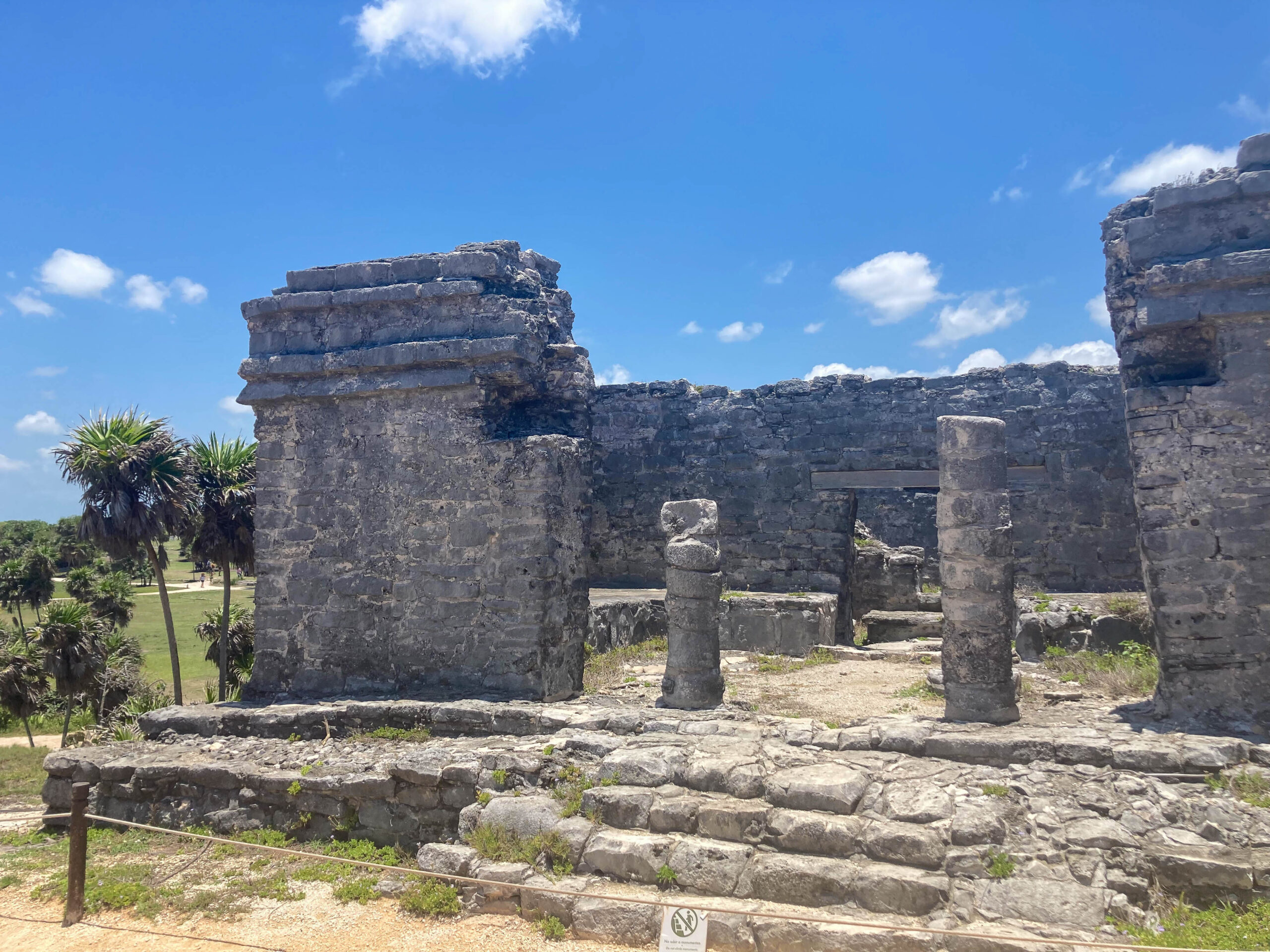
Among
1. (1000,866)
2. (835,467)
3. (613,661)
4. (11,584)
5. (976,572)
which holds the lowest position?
(1000,866)

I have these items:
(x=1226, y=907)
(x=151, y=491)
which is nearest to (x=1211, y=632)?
(x=1226, y=907)

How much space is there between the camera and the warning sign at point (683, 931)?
421cm

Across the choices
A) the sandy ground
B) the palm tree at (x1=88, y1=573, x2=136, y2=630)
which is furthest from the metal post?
the palm tree at (x1=88, y1=573, x2=136, y2=630)

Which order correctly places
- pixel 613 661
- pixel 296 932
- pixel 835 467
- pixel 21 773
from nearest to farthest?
1. pixel 296 932
2. pixel 613 661
3. pixel 835 467
4. pixel 21 773

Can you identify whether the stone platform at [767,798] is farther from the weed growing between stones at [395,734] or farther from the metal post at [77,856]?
the metal post at [77,856]

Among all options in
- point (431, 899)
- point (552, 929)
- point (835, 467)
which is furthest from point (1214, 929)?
point (835, 467)

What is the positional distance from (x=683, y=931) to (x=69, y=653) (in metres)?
19.0

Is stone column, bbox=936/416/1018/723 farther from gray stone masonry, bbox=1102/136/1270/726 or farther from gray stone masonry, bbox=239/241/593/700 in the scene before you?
gray stone masonry, bbox=239/241/593/700

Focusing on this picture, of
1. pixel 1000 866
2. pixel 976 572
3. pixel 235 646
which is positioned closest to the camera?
pixel 1000 866

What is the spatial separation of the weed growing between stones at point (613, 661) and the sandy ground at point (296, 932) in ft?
10.2

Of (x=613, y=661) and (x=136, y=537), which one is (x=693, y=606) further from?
(x=136, y=537)

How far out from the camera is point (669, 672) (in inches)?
296

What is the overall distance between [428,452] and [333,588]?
154 centimetres

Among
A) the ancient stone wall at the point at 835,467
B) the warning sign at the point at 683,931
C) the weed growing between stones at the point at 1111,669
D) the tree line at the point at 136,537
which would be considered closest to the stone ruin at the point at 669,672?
the warning sign at the point at 683,931
